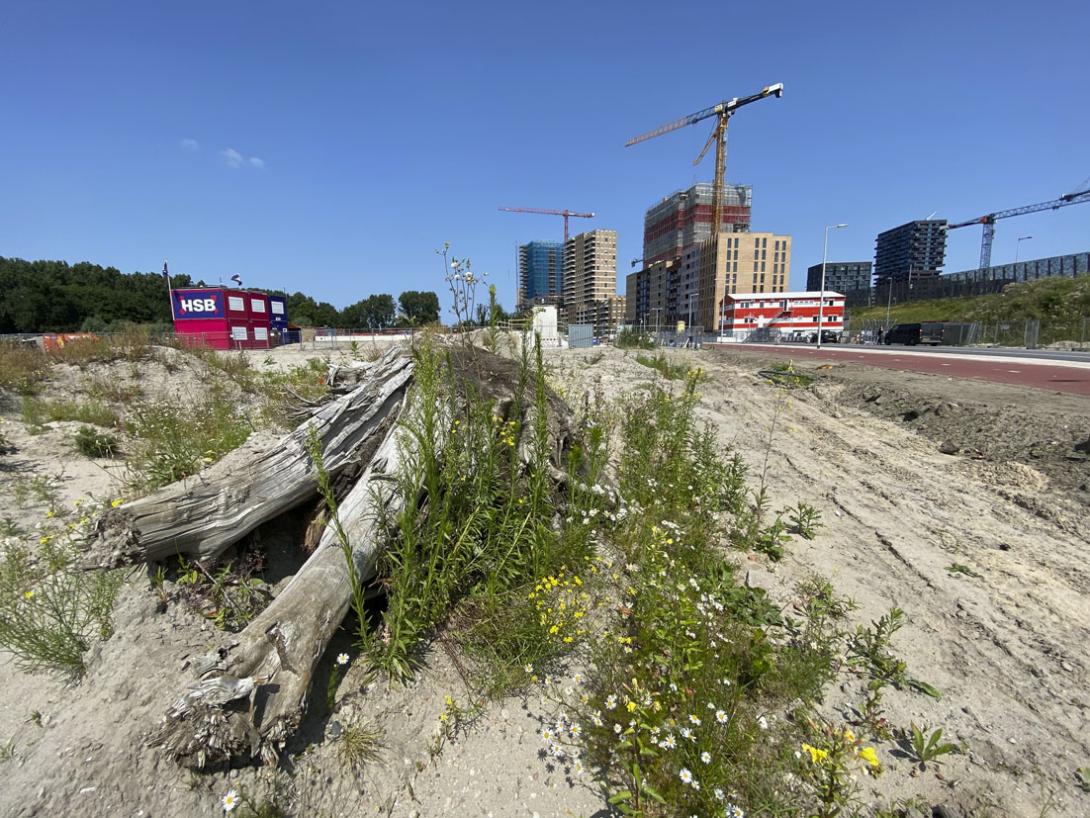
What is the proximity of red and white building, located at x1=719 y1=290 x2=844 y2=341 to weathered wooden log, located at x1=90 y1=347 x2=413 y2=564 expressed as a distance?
210ft

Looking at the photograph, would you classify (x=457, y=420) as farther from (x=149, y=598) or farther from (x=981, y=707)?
(x=981, y=707)

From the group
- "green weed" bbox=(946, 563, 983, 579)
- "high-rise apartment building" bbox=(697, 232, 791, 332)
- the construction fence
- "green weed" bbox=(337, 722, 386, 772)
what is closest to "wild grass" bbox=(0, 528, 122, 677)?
"green weed" bbox=(337, 722, 386, 772)

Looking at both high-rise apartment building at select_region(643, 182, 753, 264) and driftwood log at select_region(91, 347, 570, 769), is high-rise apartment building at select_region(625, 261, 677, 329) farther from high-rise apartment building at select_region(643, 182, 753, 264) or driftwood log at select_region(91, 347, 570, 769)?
driftwood log at select_region(91, 347, 570, 769)

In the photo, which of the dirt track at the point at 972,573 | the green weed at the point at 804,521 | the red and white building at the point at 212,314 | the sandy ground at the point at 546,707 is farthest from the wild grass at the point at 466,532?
the red and white building at the point at 212,314

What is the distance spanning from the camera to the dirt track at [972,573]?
7.11ft

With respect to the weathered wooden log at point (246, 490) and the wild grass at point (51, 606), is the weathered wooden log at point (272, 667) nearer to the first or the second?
the weathered wooden log at point (246, 490)

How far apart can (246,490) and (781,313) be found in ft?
252

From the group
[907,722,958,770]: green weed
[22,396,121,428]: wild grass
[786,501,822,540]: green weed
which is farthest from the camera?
[22,396,121,428]: wild grass

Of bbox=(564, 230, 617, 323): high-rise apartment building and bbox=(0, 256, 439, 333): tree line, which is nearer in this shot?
bbox=(0, 256, 439, 333): tree line

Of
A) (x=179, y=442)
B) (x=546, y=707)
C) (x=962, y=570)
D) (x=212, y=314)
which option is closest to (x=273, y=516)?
(x=179, y=442)

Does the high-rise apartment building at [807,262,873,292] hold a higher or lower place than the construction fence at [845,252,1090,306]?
higher

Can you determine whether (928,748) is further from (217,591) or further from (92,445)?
(92,445)

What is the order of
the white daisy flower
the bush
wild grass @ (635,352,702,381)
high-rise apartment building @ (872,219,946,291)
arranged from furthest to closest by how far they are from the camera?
1. high-rise apartment building @ (872,219,946,291)
2. wild grass @ (635,352,702,381)
3. the bush
4. the white daisy flower

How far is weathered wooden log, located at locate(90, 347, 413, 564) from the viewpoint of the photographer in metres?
2.53
